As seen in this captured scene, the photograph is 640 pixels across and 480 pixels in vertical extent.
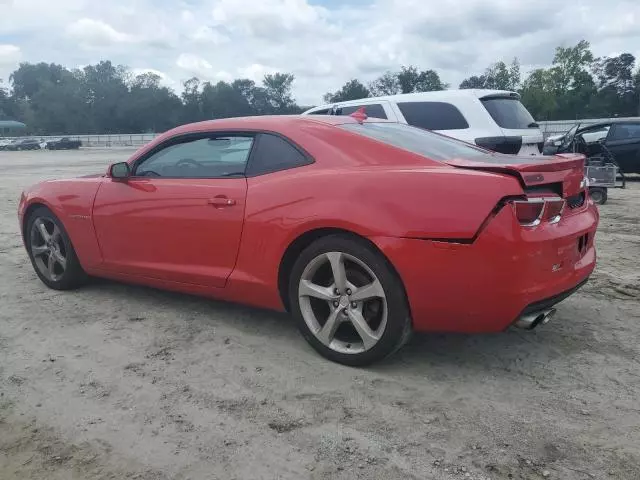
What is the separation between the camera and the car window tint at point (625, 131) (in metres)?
12.2

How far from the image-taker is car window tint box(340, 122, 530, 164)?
314 centimetres

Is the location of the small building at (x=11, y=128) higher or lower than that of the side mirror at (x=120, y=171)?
higher

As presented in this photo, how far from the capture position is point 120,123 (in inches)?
3647

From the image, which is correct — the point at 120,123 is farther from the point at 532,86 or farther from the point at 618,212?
the point at 618,212

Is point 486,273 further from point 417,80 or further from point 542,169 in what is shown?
point 417,80

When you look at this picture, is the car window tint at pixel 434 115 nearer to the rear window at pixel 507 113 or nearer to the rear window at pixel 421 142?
the rear window at pixel 507 113

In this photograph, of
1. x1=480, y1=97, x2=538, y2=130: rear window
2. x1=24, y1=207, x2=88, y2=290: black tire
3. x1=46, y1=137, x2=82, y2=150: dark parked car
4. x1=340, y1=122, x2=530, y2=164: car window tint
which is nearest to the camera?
x1=340, y1=122, x2=530, y2=164: car window tint

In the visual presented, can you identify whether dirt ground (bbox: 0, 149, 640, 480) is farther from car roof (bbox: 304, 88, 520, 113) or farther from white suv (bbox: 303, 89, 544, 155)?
car roof (bbox: 304, 88, 520, 113)

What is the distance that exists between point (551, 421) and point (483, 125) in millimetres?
5823

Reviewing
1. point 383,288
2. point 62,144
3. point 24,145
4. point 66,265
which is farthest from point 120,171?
point 24,145

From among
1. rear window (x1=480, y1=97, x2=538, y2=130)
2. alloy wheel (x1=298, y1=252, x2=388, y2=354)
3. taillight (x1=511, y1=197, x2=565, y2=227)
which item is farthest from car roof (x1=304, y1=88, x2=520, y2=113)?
alloy wheel (x1=298, y1=252, x2=388, y2=354)

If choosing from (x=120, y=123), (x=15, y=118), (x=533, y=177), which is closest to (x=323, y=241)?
(x=533, y=177)

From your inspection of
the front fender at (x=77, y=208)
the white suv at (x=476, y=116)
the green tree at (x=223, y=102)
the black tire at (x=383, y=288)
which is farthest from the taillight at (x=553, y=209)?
the green tree at (x=223, y=102)

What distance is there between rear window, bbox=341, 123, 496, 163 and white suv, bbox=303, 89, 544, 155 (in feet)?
13.4
